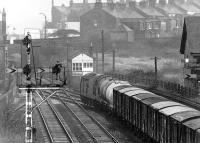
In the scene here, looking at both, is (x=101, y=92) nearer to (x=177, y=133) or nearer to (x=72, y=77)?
(x=177, y=133)

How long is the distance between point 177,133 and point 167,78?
5719 cm

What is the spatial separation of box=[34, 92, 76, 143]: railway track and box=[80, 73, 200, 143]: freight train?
14.0 feet

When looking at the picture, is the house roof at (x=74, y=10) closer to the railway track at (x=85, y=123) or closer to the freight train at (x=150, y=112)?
the railway track at (x=85, y=123)

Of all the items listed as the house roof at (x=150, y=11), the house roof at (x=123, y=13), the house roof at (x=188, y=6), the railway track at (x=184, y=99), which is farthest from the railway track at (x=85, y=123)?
the house roof at (x=188, y=6)

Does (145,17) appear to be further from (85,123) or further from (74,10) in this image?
(85,123)

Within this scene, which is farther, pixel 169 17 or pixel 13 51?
pixel 169 17

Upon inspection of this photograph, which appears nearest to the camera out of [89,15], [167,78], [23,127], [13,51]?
[23,127]

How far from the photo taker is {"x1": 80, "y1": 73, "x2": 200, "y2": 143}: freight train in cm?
2127

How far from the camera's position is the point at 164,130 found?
24000 mm

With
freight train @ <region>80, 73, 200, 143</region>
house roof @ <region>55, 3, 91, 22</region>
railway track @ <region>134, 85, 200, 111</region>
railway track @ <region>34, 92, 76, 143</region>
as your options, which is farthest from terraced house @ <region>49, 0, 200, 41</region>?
freight train @ <region>80, 73, 200, 143</region>

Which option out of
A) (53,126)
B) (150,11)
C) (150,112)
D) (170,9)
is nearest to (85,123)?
(53,126)

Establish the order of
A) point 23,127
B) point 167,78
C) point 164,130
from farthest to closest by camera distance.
Answer: point 167,78, point 23,127, point 164,130

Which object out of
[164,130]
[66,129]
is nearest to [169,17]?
[66,129]

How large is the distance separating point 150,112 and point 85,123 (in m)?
12.9
